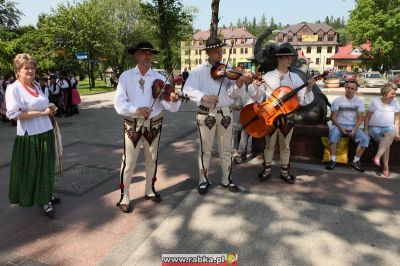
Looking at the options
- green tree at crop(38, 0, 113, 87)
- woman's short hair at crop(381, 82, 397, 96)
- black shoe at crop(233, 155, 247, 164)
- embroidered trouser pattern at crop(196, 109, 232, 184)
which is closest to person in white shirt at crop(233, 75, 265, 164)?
black shoe at crop(233, 155, 247, 164)

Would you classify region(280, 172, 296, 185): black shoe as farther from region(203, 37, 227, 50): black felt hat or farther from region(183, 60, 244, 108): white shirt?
region(203, 37, 227, 50): black felt hat

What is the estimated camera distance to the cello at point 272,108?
447cm

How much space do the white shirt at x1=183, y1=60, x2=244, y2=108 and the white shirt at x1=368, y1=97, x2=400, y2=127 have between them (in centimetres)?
261

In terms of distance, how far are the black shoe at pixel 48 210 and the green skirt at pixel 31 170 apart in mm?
90

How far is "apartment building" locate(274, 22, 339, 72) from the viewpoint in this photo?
236 feet

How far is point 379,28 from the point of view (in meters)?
27.6

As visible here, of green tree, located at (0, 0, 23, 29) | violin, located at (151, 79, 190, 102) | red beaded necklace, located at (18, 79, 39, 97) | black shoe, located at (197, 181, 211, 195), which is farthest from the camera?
green tree, located at (0, 0, 23, 29)

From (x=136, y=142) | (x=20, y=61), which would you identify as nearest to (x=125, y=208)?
(x=136, y=142)

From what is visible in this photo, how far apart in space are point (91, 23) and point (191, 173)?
23.8 m

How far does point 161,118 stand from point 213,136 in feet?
2.73

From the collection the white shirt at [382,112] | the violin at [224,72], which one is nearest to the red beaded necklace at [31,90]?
the violin at [224,72]

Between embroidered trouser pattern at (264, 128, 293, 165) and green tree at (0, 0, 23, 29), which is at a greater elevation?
green tree at (0, 0, 23, 29)

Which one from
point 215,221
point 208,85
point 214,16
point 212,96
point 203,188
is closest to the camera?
point 215,221

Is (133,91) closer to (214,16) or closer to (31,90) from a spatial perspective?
(31,90)
